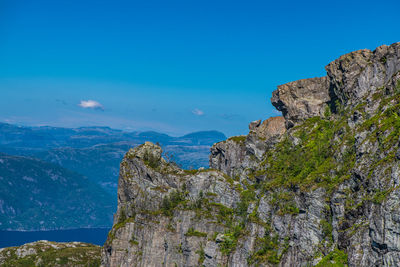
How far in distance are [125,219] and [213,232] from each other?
42394mm

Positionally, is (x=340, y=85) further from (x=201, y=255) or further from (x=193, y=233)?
(x=201, y=255)

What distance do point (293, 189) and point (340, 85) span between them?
5505cm

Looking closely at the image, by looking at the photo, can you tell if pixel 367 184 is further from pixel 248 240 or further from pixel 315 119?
pixel 315 119

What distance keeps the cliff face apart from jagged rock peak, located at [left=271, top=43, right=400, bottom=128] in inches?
16.8

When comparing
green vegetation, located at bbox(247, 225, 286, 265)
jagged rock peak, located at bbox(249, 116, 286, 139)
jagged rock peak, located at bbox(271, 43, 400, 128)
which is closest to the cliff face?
green vegetation, located at bbox(247, 225, 286, 265)

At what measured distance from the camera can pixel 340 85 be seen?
17200cm

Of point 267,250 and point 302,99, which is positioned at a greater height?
point 302,99

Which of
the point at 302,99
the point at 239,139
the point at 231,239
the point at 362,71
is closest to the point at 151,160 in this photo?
the point at 239,139

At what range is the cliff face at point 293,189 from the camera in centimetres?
11356

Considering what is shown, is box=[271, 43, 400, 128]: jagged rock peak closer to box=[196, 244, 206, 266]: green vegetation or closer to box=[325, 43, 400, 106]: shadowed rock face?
box=[325, 43, 400, 106]: shadowed rock face

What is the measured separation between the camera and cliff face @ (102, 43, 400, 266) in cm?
11356

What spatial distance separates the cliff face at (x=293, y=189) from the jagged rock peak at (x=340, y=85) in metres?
0.43

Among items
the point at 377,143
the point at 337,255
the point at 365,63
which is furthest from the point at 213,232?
the point at 365,63

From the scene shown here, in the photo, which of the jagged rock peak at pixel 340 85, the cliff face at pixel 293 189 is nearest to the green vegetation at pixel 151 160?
the cliff face at pixel 293 189
